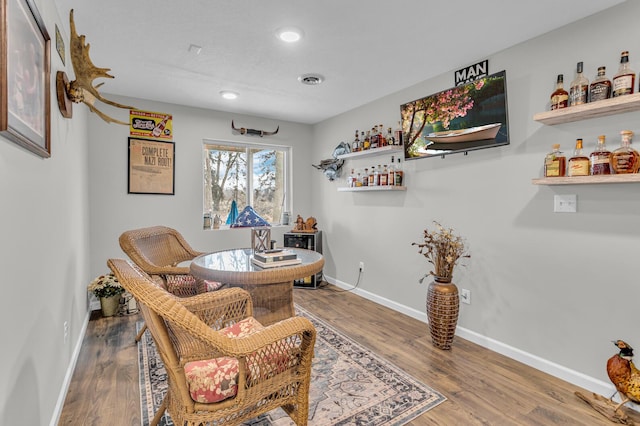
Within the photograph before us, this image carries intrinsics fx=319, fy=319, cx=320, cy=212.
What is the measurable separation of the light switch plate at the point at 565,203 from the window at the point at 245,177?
11.0 feet

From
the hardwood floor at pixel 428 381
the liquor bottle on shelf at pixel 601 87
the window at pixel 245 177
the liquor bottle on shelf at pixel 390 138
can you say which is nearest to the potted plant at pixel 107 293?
the hardwood floor at pixel 428 381

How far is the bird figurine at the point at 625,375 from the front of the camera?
1.71 m

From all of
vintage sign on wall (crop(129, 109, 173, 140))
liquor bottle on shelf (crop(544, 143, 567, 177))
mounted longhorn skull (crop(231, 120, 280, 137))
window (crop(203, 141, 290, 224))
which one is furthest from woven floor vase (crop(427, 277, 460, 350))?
vintage sign on wall (crop(129, 109, 173, 140))

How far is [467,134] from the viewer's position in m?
2.64

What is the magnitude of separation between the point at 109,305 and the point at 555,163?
3964 mm

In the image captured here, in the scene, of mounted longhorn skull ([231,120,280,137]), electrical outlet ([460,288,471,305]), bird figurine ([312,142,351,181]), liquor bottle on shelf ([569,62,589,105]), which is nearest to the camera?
liquor bottle on shelf ([569,62,589,105])

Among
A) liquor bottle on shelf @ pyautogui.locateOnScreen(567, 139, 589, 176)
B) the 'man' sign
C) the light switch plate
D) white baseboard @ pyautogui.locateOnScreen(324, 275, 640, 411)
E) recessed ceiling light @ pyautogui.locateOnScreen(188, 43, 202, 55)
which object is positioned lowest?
white baseboard @ pyautogui.locateOnScreen(324, 275, 640, 411)

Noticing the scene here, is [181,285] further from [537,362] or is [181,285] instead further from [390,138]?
[537,362]

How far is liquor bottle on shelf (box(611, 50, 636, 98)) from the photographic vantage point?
1.76 metres

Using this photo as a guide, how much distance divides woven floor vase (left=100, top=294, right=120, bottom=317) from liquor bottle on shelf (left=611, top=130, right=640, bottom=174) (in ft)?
13.5

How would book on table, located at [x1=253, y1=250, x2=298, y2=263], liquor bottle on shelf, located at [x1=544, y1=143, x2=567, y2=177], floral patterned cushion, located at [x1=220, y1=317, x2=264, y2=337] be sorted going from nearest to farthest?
floral patterned cushion, located at [x1=220, y1=317, x2=264, y2=337] → liquor bottle on shelf, located at [x1=544, y1=143, x2=567, y2=177] → book on table, located at [x1=253, y1=250, x2=298, y2=263]

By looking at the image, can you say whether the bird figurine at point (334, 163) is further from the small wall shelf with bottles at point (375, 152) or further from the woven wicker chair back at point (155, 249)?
the woven wicker chair back at point (155, 249)

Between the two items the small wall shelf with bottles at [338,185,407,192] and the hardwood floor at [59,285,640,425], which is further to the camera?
the small wall shelf with bottles at [338,185,407,192]

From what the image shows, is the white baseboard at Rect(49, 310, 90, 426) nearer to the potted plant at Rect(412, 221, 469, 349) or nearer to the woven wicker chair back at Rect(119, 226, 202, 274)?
the woven wicker chair back at Rect(119, 226, 202, 274)
